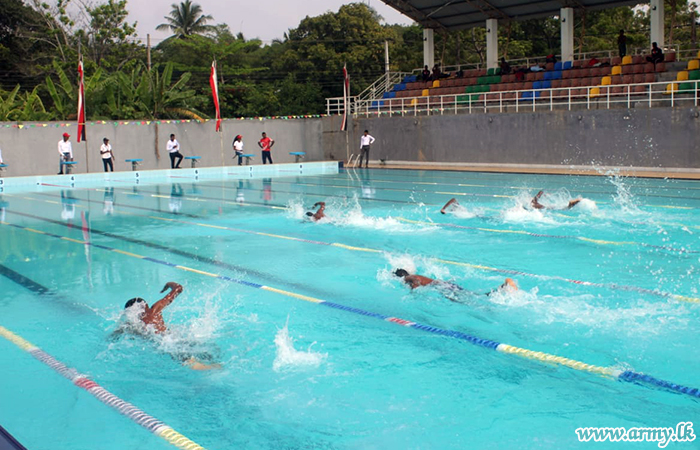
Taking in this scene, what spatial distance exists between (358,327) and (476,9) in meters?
23.9

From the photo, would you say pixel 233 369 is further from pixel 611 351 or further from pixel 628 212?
pixel 628 212

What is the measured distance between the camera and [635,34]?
127 feet

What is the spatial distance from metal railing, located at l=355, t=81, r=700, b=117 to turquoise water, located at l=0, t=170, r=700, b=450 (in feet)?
30.5

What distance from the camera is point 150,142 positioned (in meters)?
25.7

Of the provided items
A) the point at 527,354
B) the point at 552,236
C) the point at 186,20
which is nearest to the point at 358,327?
the point at 527,354

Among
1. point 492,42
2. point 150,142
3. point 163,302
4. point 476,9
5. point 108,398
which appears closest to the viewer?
point 108,398

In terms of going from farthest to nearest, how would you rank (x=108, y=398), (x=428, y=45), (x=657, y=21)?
(x=428, y=45) → (x=657, y=21) → (x=108, y=398)

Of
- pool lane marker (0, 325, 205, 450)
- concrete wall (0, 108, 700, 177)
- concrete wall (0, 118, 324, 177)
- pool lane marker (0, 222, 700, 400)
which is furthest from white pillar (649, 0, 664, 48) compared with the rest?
pool lane marker (0, 325, 205, 450)

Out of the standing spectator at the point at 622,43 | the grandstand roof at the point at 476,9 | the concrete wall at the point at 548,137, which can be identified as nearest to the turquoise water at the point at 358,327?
the concrete wall at the point at 548,137

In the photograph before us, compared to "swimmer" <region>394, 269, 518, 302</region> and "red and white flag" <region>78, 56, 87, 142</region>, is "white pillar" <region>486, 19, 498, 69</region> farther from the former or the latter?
"swimmer" <region>394, 269, 518, 302</region>

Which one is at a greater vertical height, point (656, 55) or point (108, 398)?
point (656, 55)

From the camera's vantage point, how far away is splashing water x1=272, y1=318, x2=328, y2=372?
479cm

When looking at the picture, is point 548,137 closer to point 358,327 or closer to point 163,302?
point 358,327

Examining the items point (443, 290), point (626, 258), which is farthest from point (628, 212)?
point (443, 290)
